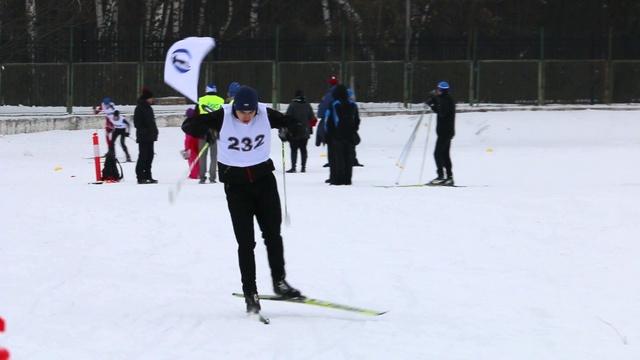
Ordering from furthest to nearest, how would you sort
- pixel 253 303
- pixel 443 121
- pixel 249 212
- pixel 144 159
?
pixel 144 159
pixel 443 121
pixel 249 212
pixel 253 303

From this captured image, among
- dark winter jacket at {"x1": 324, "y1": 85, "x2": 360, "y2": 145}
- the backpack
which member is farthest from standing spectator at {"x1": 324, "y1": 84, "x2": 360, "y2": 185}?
the backpack

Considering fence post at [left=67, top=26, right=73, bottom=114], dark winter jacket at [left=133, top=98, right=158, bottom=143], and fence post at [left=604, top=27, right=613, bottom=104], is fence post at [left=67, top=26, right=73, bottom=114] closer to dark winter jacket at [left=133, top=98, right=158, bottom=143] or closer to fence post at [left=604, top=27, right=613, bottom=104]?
dark winter jacket at [left=133, top=98, right=158, bottom=143]

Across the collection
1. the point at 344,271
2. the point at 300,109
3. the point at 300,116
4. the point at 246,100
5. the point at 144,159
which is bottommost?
the point at 344,271

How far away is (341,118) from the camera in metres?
17.9

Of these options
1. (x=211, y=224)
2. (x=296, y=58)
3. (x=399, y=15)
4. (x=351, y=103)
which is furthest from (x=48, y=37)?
(x=211, y=224)

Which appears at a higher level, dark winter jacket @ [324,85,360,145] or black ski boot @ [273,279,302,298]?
dark winter jacket @ [324,85,360,145]

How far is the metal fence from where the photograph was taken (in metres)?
35.5

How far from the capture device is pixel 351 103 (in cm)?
→ 1811

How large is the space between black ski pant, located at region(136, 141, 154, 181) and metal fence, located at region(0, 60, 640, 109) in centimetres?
1604

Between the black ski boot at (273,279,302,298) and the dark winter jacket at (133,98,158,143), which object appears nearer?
the black ski boot at (273,279,302,298)

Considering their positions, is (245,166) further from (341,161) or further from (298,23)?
(298,23)

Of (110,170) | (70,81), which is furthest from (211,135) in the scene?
(70,81)

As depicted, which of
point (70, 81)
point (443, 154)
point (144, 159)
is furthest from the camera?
point (70, 81)

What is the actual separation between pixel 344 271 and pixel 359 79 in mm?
25966
